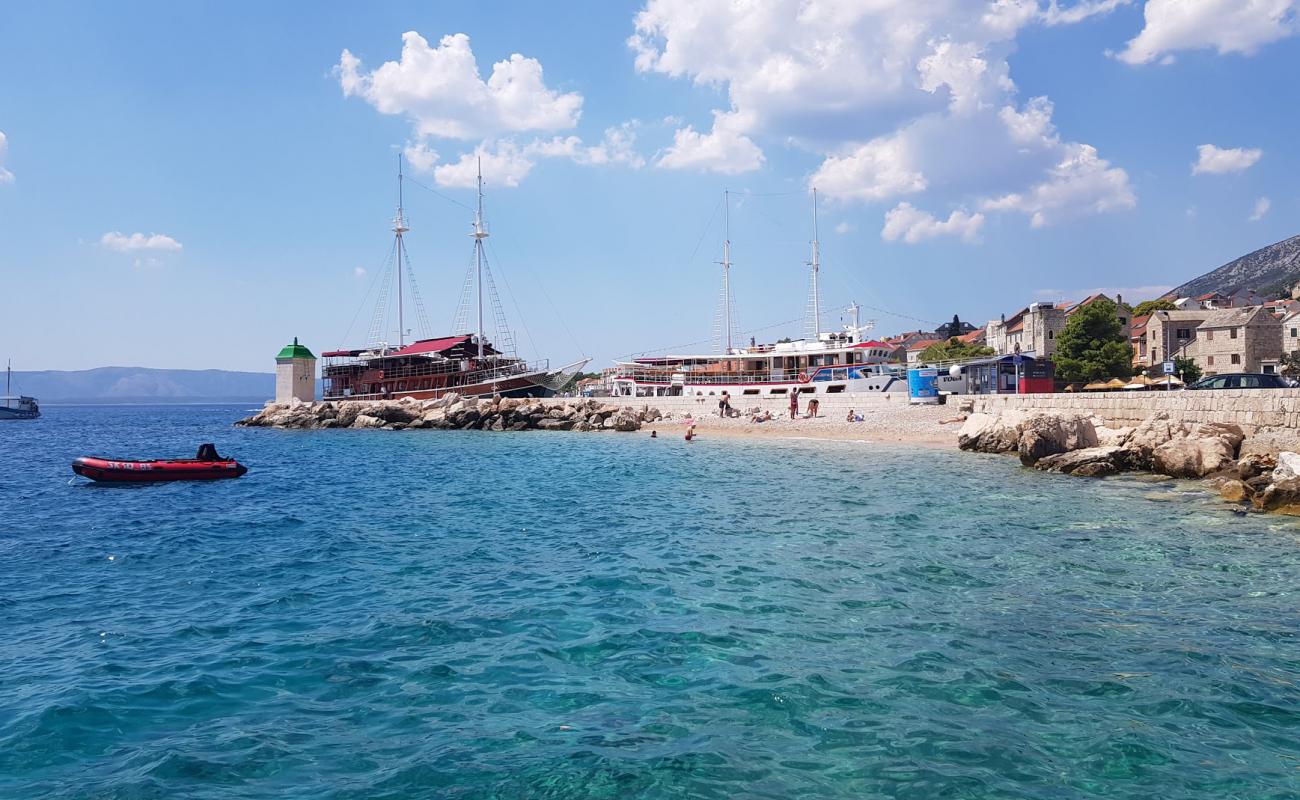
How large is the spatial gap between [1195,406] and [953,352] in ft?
188

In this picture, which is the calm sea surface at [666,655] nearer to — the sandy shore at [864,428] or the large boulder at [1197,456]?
the large boulder at [1197,456]

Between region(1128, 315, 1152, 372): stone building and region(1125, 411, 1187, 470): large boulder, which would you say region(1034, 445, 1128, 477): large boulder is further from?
region(1128, 315, 1152, 372): stone building

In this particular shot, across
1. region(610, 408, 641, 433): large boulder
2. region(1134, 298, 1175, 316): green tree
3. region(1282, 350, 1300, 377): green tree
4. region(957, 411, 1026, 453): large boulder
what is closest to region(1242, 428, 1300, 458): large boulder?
region(957, 411, 1026, 453): large boulder

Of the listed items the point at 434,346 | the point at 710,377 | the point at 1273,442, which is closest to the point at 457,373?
the point at 434,346

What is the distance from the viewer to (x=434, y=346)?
2970 inches

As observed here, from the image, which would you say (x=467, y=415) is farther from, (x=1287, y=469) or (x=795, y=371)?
(x=1287, y=469)

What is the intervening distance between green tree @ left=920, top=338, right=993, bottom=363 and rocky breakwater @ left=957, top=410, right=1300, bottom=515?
151ft

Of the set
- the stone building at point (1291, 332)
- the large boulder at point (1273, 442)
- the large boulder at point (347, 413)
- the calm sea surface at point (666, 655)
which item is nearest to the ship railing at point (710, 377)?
the large boulder at point (347, 413)

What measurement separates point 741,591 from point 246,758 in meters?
6.73

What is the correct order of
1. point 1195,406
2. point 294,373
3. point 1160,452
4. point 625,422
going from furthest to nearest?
point 294,373 < point 625,422 < point 1195,406 < point 1160,452

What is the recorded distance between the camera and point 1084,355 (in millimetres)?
55844

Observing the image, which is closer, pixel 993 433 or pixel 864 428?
pixel 993 433

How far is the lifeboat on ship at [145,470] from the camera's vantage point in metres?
27.7

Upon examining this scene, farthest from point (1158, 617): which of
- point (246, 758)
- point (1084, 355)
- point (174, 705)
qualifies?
point (1084, 355)
